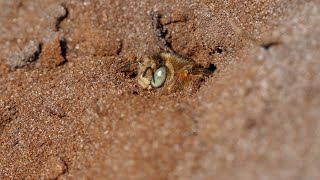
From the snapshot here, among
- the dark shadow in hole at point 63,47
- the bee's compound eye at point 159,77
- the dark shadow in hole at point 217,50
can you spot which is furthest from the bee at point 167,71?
the dark shadow in hole at point 63,47

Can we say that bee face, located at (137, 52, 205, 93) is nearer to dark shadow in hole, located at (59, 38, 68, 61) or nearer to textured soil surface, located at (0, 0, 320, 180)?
textured soil surface, located at (0, 0, 320, 180)

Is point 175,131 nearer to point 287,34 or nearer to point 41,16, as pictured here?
point 287,34

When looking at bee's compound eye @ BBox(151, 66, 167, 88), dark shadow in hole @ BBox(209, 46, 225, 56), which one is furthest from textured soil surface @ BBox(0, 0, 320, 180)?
bee's compound eye @ BBox(151, 66, 167, 88)

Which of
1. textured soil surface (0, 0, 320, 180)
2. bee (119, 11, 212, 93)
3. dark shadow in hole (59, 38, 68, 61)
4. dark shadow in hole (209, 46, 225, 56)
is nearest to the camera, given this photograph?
textured soil surface (0, 0, 320, 180)

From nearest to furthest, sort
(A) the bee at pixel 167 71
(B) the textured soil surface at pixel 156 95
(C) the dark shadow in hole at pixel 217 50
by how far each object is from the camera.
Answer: (B) the textured soil surface at pixel 156 95, (A) the bee at pixel 167 71, (C) the dark shadow in hole at pixel 217 50

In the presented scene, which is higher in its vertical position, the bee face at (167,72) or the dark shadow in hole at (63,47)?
the bee face at (167,72)

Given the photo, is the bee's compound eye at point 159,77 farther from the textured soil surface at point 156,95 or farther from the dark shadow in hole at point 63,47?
the dark shadow in hole at point 63,47

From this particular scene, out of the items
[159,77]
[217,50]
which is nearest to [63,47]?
[159,77]

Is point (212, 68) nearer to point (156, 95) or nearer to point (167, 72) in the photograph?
point (167, 72)
